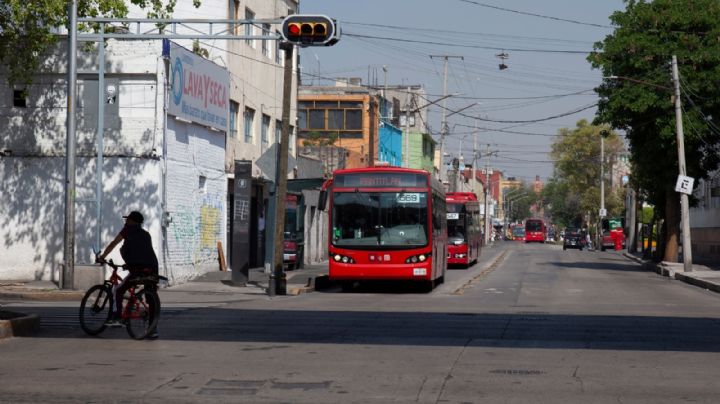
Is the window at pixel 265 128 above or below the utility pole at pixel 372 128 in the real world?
below

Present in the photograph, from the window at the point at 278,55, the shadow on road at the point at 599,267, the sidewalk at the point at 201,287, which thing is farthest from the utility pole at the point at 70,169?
the shadow on road at the point at 599,267

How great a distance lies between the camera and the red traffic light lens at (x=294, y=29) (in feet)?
68.4

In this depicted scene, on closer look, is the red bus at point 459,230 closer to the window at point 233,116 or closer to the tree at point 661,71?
the tree at point 661,71

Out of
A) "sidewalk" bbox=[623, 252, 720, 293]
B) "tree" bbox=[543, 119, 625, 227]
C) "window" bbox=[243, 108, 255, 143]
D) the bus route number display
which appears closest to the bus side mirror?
the bus route number display

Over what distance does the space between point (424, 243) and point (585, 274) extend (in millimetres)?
15524

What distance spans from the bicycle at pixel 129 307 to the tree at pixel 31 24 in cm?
1140

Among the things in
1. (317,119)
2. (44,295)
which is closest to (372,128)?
(317,119)

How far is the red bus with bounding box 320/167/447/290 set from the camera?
95.8 ft

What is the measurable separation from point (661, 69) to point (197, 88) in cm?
2214

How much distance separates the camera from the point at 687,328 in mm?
17922

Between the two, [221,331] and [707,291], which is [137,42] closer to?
[221,331]

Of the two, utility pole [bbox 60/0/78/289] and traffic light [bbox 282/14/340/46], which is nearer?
traffic light [bbox 282/14/340/46]

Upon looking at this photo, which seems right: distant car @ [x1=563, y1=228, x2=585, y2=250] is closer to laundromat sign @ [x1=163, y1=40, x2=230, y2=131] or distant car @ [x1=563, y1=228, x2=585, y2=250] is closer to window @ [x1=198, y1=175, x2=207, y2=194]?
laundromat sign @ [x1=163, y1=40, x2=230, y2=131]

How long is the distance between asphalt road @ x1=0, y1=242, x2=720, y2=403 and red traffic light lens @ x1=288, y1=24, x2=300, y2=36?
16.5 feet
